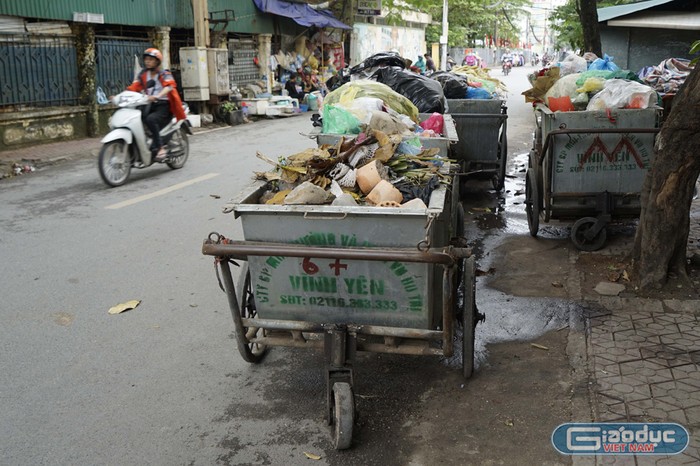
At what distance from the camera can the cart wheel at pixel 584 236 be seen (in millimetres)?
6340

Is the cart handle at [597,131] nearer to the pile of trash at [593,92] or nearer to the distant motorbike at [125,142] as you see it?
the pile of trash at [593,92]

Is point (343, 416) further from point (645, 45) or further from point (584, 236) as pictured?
point (645, 45)

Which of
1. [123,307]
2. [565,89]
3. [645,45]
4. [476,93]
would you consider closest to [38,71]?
[476,93]

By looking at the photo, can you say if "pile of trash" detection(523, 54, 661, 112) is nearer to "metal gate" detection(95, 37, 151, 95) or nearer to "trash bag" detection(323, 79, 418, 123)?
"trash bag" detection(323, 79, 418, 123)

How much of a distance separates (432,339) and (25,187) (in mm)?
8001

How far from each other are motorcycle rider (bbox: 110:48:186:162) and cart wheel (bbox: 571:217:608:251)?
→ 6.35 meters

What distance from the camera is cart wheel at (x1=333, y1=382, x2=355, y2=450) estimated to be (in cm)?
329

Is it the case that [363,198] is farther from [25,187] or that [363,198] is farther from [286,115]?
Answer: [286,115]

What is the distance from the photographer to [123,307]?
520cm

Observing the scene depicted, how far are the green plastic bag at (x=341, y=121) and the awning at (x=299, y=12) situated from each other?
17.0m

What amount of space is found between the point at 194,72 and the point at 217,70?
67cm

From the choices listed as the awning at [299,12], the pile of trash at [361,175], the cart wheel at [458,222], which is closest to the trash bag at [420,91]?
the cart wheel at [458,222]

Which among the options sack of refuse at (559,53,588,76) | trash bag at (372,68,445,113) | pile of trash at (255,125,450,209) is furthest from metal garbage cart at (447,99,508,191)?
pile of trash at (255,125,450,209)

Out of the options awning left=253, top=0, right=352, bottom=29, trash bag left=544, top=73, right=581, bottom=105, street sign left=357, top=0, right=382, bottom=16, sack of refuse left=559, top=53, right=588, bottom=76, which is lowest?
trash bag left=544, top=73, right=581, bottom=105
